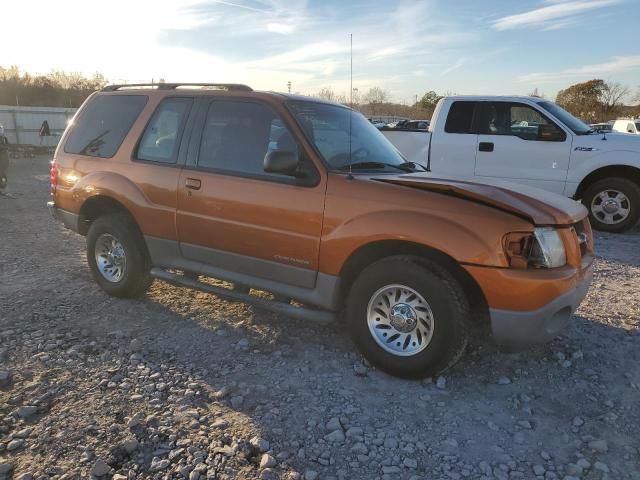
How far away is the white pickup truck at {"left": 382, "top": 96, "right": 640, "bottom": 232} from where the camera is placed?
774 centimetres

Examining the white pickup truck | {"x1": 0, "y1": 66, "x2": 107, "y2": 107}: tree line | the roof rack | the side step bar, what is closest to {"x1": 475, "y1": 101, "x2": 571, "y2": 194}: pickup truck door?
the white pickup truck

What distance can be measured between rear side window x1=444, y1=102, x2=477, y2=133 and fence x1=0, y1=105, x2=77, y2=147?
18.6m

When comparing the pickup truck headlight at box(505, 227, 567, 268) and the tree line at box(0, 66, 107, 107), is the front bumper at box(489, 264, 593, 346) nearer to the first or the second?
the pickup truck headlight at box(505, 227, 567, 268)

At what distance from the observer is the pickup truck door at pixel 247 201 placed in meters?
3.68

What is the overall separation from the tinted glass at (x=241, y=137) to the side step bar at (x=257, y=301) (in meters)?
0.96

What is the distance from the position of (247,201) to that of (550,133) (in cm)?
587

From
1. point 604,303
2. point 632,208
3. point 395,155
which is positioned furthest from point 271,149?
point 632,208

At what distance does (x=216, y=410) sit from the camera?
3084 millimetres

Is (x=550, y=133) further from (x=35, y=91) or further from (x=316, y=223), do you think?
(x=35, y=91)

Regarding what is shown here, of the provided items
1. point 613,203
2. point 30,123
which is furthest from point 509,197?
point 30,123

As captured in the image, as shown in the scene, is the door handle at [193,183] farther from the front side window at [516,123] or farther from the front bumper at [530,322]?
the front side window at [516,123]

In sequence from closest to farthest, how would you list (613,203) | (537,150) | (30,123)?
(613,203) → (537,150) → (30,123)

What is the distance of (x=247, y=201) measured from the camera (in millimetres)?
3875

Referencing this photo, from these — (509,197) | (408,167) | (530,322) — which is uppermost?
(408,167)
